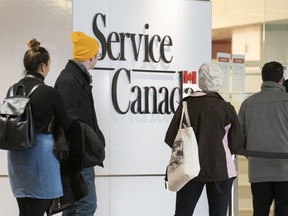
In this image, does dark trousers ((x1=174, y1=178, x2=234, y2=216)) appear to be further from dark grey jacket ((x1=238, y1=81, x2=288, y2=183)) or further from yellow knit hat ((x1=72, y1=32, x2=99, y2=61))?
yellow knit hat ((x1=72, y1=32, x2=99, y2=61))

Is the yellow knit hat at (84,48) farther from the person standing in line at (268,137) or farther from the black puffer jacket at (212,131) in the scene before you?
the person standing in line at (268,137)

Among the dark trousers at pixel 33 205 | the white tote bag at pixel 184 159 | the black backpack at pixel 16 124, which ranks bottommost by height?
the dark trousers at pixel 33 205

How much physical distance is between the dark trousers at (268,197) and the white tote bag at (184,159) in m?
0.95

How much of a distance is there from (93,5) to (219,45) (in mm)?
1338

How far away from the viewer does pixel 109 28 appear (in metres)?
3.98

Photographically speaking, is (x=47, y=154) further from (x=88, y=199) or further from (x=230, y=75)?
(x=230, y=75)

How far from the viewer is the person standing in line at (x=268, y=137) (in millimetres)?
3439

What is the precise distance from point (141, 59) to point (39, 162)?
1.67 m

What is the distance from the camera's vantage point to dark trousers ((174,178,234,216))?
117 inches

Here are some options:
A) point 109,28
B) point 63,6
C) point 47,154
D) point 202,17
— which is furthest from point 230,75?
point 47,154

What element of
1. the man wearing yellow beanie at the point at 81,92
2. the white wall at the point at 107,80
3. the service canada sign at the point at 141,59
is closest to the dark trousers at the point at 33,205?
the man wearing yellow beanie at the point at 81,92

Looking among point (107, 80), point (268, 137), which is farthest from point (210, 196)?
point (107, 80)

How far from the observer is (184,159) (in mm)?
2842

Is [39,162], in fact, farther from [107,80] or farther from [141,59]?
[141,59]
